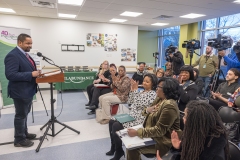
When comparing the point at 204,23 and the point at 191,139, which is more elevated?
the point at 204,23

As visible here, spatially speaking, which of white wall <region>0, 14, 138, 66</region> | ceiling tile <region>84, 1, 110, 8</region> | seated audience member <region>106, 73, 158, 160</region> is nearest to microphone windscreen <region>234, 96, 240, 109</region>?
seated audience member <region>106, 73, 158, 160</region>

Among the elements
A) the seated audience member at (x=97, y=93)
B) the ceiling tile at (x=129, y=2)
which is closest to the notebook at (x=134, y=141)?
the seated audience member at (x=97, y=93)

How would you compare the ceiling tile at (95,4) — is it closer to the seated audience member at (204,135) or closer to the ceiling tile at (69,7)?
the ceiling tile at (69,7)

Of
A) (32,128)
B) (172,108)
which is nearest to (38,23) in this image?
(32,128)

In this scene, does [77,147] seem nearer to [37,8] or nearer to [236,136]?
[236,136]

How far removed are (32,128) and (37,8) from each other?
11.5 ft

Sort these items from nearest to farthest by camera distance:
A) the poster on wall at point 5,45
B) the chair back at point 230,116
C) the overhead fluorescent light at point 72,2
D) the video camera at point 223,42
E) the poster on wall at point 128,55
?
1. the chair back at point 230,116
2. the video camera at point 223,42
3. the poster on wall at point 5,45
4. the overhead fluorescent light at point 72,2
5. the poster on wall at point 128,55

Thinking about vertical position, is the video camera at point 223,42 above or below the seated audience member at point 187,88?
above

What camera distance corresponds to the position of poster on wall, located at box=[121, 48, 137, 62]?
23.5 feet

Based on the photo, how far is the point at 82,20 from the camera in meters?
6.36

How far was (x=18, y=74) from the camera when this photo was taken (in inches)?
80.4

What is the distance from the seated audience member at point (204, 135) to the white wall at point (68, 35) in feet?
19.8

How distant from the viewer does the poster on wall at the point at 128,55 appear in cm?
715

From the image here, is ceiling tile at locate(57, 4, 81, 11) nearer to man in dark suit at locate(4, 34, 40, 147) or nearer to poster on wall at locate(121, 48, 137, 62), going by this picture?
man in dark suit at locate(4, 34, 40, 147)
